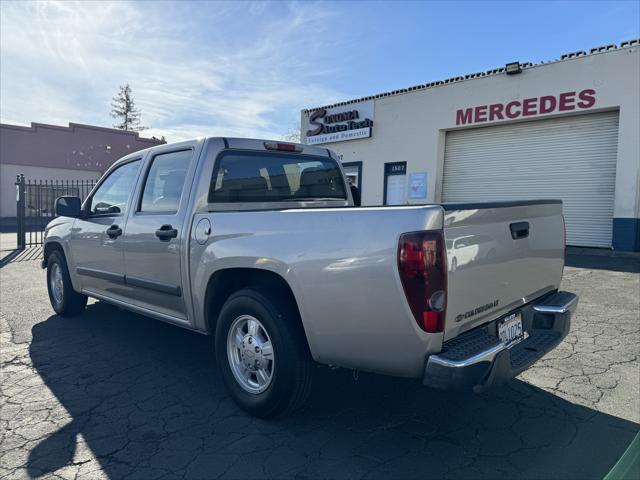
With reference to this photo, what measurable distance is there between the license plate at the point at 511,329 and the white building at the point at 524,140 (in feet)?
35.1

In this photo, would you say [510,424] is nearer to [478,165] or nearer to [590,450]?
[590,450]

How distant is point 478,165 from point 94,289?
12818 mm

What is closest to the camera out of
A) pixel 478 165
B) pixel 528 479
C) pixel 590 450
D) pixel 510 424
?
pixel 528 479

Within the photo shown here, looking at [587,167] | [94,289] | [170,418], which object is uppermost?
[587,167]

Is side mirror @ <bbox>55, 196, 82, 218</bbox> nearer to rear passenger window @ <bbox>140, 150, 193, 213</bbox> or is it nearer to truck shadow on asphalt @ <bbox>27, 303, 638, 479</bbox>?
rear passenger window @ <bbox>140, 150, 193, 213</bbox>

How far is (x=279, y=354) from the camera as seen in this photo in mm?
2869

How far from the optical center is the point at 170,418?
10.4ft

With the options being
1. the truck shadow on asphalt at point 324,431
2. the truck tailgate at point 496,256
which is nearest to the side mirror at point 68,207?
the truck shadow on asphalt at point 324,431

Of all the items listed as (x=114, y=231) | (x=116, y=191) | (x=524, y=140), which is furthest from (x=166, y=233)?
(x=524, y=140)

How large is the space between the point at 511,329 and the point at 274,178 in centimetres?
231

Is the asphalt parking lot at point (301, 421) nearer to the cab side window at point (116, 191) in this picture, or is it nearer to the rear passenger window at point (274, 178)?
the cab side window at point (116, 191)

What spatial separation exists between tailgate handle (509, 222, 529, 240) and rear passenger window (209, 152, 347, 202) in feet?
6.60

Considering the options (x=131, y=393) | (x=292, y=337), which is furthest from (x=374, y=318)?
(x=131, y=393)

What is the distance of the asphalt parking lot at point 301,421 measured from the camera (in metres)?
2.60
